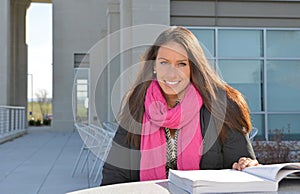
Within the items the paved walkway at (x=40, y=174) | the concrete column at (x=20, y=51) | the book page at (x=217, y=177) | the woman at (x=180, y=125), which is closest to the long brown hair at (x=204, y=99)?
the woman at (x=180, y=125)

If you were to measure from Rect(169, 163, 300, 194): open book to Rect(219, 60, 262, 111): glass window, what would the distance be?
683 centimetres

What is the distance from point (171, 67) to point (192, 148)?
1.25 feet

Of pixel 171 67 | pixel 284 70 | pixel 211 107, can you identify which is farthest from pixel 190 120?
pixel 284 70

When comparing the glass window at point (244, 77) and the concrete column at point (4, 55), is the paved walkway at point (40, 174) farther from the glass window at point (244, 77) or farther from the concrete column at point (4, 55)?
the concrete column at point (4, 55)

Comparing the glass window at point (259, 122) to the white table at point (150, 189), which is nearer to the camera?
the white table at point (150, 189)

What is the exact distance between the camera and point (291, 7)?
816cm

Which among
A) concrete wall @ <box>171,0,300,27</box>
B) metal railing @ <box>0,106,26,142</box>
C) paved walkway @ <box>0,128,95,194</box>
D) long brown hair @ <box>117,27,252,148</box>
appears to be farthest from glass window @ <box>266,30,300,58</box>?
metal railing @ <box>0,106,26,142</box>

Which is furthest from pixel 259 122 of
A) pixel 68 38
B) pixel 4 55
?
pixel 68 38

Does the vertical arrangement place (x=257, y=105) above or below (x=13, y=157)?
above

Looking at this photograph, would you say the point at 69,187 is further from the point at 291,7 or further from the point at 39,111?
the point at 39,111

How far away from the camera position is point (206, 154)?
1805mm

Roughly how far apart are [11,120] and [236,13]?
9.51 m

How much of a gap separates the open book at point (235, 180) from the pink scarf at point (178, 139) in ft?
1.12

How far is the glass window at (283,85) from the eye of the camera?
817cm
